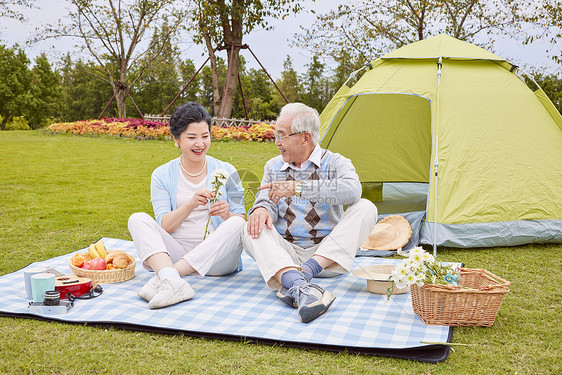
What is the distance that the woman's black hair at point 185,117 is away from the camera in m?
2.93

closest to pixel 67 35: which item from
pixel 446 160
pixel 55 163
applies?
pixel 55 163

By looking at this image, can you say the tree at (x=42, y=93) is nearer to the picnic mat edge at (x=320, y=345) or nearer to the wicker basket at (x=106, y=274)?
the wicker basket at (x=106, y=274)

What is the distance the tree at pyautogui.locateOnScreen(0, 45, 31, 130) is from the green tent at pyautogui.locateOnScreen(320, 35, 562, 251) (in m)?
30.6

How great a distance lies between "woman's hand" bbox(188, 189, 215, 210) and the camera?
2845mm

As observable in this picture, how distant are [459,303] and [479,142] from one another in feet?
7.04

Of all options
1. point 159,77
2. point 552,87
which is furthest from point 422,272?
point 159,77

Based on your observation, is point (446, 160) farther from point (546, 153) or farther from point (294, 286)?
point (294, 286)

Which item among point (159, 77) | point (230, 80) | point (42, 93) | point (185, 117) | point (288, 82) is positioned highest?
point (288, 82)

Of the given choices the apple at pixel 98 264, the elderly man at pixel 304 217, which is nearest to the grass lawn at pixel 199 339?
the elderly man at pixel 304 217

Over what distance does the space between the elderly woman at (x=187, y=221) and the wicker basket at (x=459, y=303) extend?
109 cm

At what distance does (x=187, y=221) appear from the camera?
3.12m

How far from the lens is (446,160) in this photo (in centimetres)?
410

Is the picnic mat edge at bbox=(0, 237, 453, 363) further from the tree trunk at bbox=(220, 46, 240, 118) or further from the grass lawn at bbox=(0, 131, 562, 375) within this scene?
the tree trunk at bbox=(220, 46, 240, 118)

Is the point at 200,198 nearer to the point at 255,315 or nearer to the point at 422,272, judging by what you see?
the point at 255,315
